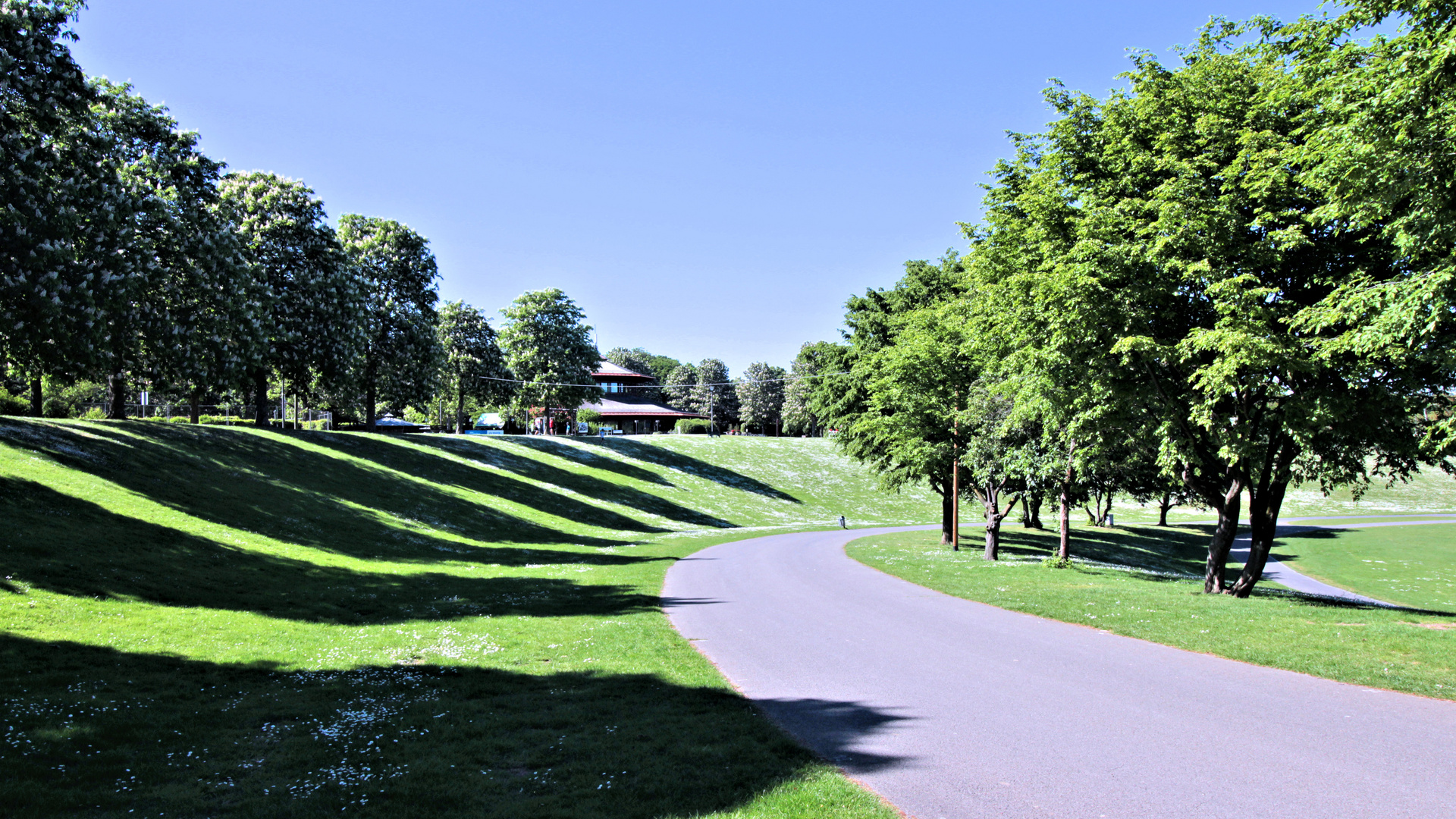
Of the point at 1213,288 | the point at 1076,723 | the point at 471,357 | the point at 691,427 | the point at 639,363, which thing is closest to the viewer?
the point at 1076,723

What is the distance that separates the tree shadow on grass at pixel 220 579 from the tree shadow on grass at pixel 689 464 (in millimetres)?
42778

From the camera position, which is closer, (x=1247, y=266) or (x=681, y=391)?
(x=1247, y=266)

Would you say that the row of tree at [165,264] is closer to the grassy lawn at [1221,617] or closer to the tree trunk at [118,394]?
the tree trunk at [118,394]

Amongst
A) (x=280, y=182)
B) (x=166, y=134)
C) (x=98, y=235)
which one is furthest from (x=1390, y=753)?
(x=280, y=182)

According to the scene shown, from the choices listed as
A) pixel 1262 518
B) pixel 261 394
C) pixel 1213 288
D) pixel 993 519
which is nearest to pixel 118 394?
pixel 261 394

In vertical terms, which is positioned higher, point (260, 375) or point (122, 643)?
point (260, 375)

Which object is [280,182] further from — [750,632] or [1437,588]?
[1437,588]

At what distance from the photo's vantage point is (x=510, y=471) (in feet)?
169

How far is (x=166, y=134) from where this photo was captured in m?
31.9

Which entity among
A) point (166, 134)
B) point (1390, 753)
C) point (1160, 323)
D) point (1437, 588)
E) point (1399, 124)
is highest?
point (166, 134)

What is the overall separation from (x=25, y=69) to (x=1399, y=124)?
30998 mm

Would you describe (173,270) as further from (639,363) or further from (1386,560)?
(639,363)

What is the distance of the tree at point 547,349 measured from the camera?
71.0 m

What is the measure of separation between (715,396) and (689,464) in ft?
208
